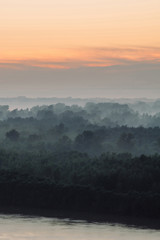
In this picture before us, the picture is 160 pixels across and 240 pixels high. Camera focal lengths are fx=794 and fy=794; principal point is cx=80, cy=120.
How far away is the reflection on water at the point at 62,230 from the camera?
37406 millimetres

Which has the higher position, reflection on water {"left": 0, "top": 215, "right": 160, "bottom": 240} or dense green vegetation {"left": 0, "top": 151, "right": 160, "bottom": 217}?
dense green vegetation {"left": 0, "top": 151, "right": 160, "bottom": 217}

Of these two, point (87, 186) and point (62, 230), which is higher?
point (87, 186)

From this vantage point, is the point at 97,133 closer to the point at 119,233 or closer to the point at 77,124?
the point at 77,124

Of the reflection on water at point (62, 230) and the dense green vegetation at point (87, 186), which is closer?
the reflection on water at point (62, 230)

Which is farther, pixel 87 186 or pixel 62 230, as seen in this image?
pixel 87 186

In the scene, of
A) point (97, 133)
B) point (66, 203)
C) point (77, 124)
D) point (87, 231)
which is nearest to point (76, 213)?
point (66, 203)

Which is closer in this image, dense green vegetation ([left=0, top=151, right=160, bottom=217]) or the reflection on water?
the reflection on water

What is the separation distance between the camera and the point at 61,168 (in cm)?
6284

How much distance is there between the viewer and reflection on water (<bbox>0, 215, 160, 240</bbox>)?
37406 mm

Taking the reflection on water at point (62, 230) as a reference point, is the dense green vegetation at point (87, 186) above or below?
above

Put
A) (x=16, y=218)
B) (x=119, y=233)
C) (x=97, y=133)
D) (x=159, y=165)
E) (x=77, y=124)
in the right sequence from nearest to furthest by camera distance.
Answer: (x=119, y=233) < (x=16, y=218) < (x=159, y=165) < (x=97, y=133) < (x=77, y=124)

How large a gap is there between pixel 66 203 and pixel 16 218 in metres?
6.96

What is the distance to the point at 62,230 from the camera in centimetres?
4022

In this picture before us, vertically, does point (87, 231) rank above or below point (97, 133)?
below
